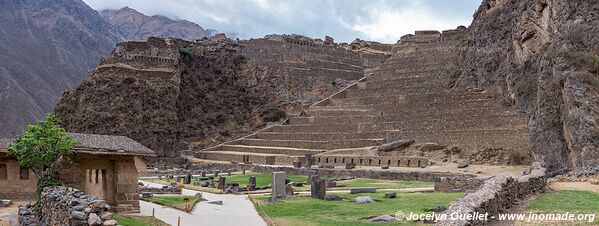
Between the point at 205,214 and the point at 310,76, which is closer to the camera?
Answer: the point at 205,214

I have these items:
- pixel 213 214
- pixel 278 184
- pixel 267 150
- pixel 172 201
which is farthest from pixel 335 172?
pixel 213 214

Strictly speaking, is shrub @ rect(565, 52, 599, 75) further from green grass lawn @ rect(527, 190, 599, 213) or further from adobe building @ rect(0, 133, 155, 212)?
adobe building @ rect(0, 133, 155, 212)

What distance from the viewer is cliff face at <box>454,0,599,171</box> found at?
3184 centimetres

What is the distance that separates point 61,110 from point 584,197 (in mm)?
59807

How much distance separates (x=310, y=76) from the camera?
78.5m

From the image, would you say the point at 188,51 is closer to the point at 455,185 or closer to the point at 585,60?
the point at 585,60

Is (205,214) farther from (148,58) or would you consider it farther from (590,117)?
(148,58)

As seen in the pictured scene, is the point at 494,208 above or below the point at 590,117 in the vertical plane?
below

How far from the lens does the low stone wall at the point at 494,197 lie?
502 inches

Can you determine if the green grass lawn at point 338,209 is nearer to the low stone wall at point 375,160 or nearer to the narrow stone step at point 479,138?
the low stone wall at point 375,160

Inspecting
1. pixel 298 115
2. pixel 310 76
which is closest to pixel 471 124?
pixel 298 115

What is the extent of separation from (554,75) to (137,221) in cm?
2718

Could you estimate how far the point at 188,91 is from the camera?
245 feet

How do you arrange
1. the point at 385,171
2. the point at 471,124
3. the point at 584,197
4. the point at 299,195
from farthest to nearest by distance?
the point at 471,124 → the point at 385,171 → the point at 299,195 → the point at 584,197
